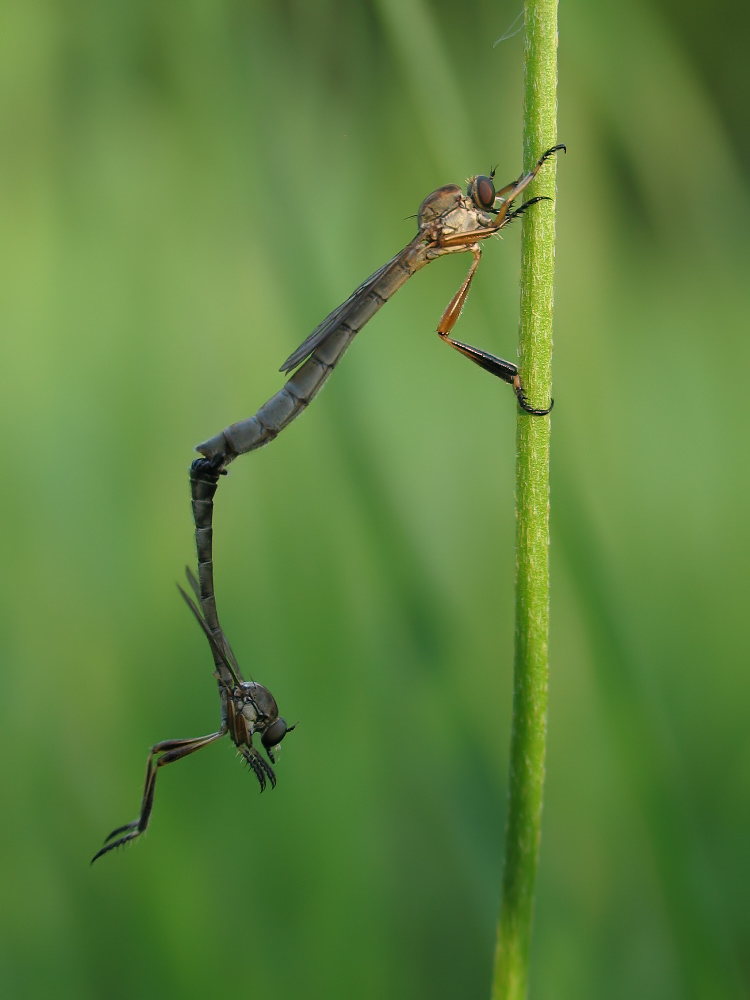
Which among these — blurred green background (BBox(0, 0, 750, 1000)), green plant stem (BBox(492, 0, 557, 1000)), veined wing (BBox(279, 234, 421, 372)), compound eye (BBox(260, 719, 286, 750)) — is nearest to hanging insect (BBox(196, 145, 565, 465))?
veined wing (BBox(279, 234, 421, 372))

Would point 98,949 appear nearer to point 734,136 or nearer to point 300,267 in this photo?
point 300,267

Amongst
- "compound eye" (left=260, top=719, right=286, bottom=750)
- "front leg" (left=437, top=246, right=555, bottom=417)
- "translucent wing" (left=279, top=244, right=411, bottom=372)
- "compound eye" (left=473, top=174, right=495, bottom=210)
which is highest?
"compound eye" (left=473, top=174, right=495, bottom=210)

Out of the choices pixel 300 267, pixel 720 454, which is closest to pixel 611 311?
pixel 720 454

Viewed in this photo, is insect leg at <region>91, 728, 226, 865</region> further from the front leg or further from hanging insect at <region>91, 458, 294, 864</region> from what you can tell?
the front leg

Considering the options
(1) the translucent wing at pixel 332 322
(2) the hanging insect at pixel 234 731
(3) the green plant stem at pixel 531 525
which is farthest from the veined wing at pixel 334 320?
(3) the green plant stem at pixel 531 525

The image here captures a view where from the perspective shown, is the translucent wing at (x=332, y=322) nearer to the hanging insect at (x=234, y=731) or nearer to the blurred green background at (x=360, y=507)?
the blurred green background at (x=360, y=507)

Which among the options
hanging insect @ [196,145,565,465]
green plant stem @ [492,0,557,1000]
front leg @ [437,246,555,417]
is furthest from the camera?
hanging insect @ [196,145,565,465]
